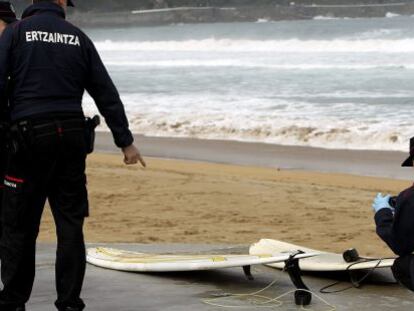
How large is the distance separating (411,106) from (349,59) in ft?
61.1

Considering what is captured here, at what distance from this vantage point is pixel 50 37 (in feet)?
13.8

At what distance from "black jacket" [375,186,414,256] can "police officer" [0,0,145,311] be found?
114 cm

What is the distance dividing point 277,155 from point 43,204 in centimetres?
1051

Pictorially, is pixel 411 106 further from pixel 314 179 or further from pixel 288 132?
pixel 314 179

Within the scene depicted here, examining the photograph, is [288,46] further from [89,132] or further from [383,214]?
[383,214]

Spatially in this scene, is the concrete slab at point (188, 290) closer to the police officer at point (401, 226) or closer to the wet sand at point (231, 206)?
the police officer at point (401, 226)

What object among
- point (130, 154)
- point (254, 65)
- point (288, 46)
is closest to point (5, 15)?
→ point (130, 154)

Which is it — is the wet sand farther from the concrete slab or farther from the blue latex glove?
the blue latex glove

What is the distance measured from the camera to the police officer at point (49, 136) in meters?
4.19

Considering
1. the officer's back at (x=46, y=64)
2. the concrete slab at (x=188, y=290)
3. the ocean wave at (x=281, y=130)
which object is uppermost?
the officer's back at (x=46, y=64)

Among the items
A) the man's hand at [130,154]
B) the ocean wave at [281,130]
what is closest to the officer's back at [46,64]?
the man's hand at [130,154]

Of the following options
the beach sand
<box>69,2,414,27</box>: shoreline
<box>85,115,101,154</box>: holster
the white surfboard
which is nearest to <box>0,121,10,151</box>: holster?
<box>85,115,101,154</box>: holster

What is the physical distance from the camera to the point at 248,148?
51.6ft

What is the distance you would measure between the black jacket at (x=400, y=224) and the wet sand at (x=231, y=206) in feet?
10.9
